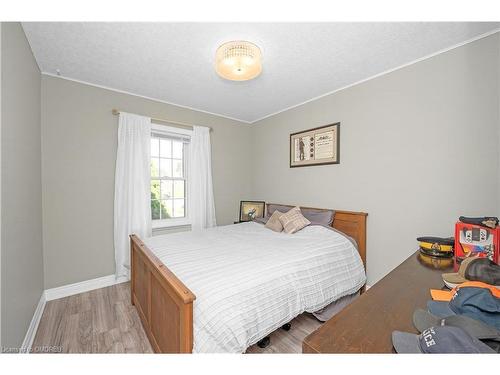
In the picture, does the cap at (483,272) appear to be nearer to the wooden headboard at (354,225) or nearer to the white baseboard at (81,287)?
the wooden headboard at (354,225)

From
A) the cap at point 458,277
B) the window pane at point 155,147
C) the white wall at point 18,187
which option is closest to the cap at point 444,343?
the cap at point 458,277

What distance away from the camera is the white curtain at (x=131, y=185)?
2.82 m

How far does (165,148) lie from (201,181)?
0.77 m

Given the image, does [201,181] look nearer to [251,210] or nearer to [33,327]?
[251,210]

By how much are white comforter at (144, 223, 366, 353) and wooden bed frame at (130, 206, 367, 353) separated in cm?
9

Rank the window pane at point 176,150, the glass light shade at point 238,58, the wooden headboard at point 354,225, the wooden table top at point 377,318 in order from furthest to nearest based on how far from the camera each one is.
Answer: the window pane at point 176,150, the wooden headboard at point 354,225, the glass light shade at point 238,58, the wooden table top at point 377,318

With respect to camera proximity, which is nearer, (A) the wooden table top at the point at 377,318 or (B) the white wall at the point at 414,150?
(A) the wooden table top at the point at 377,318

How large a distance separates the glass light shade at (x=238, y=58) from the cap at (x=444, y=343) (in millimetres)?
1975

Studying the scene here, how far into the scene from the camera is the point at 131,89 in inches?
111

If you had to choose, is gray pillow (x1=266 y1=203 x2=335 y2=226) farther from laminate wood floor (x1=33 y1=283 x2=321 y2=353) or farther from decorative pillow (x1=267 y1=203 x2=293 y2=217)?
laminate wood floor (x1=33 y1=283 x2=321 y2=353)

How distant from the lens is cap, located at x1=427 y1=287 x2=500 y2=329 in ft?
2.39

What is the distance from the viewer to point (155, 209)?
3.29 m

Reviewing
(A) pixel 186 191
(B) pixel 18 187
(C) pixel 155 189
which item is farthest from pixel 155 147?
(B) pixel 18 187
